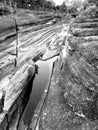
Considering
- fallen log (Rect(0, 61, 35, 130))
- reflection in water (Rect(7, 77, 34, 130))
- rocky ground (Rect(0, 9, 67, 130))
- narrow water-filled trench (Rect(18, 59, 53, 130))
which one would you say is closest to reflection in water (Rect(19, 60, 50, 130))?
narrow water-filled trench (Rect(18, 59, 53, 130))

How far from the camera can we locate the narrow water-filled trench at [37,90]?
7059mm

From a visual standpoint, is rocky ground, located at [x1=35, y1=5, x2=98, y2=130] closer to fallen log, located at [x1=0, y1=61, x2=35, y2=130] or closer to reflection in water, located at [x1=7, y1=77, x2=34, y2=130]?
reflection in water, located at [x1=7, y1=77, x2=34, y2=130]

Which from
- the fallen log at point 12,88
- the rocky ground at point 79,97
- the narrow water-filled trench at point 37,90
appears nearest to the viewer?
the rocky ground at point 79,97

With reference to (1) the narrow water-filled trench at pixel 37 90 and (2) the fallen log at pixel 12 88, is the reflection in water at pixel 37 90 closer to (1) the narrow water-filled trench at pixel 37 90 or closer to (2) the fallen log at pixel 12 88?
(1) the narrow water-filled trench at pixel 37 90

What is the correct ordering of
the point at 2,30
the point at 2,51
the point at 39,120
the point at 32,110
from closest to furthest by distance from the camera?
the point at 39,120, the point at 32,110, the point at 2,51, the point at 2,30

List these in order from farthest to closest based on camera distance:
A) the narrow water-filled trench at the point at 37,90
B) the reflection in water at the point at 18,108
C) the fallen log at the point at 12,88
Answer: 1. the narrow water-filled trench at the point at 37,90
2. the reflection in water at the point at 18,108
3. the fallen log at the point at 12,88

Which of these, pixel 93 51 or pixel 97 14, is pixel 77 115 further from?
pixel 97 14

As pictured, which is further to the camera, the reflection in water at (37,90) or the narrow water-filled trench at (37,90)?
the reflection in water at (37,90)

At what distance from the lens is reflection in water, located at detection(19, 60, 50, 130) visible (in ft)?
23.6

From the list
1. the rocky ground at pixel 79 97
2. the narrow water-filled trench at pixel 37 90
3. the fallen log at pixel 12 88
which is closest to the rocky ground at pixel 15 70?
the fallen log at pixel 12 88

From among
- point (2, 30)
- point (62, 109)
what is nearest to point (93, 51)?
point (62, 109)

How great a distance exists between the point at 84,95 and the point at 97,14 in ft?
18.6

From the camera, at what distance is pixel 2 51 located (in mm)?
15008

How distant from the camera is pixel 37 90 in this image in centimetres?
984
